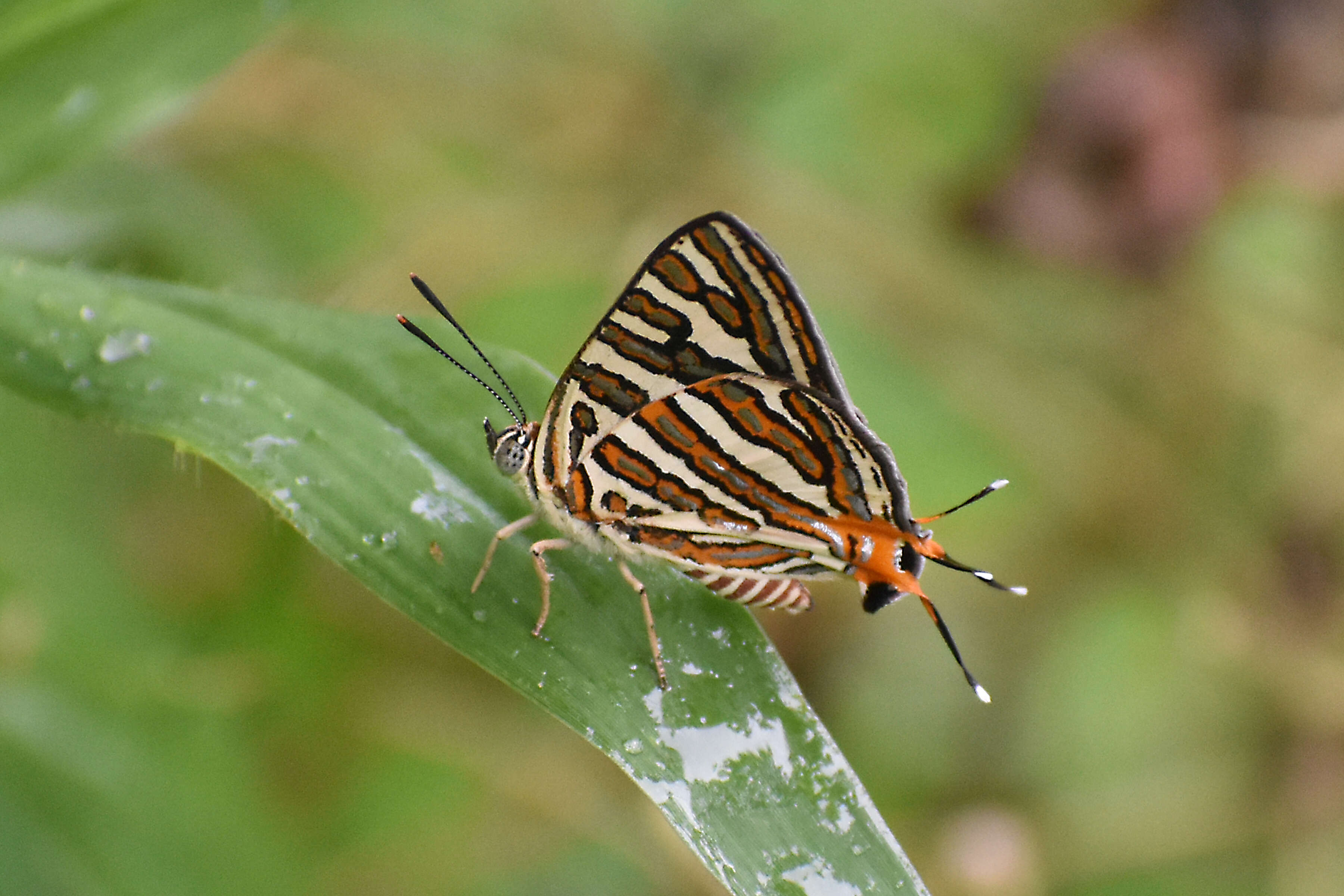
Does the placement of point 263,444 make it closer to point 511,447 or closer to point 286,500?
point 286,500

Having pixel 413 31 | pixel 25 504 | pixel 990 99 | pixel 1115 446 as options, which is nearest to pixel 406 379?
pixel 25 504

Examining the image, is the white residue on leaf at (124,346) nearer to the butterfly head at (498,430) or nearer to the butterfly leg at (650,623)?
the butterfly head at (498,430)

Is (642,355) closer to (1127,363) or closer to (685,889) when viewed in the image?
(685,889)

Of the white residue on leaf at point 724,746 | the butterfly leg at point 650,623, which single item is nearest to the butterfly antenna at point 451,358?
the butterfly leg at point 650,623

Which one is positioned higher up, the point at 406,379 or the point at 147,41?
the point at 147,41

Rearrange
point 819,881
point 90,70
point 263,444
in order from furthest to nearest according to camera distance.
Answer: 1. point 90,70
2. point 263,444
3. point 819,881

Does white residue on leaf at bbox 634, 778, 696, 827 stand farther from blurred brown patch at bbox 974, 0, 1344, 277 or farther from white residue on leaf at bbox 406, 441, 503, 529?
blurred brown patch at bbox 974, 0, 1344, 277

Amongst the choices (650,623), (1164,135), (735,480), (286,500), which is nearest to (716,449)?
(735,480)
